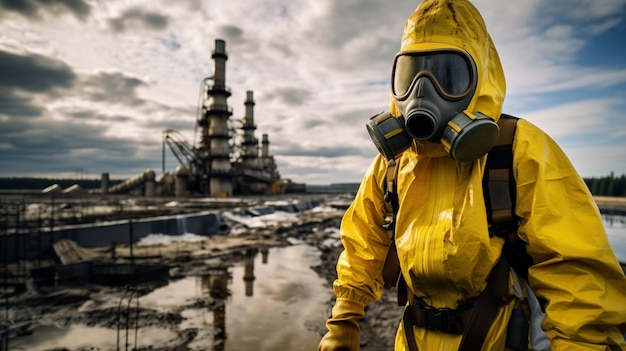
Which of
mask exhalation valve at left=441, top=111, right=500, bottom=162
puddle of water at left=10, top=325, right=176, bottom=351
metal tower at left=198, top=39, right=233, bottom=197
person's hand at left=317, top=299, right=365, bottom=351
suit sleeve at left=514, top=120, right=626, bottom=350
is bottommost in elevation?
puddle of water at left=10, top=325, right=176, bottom=351

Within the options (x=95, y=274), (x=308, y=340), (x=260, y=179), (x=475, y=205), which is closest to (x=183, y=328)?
(x=308, y=340)

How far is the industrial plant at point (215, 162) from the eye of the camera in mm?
38188

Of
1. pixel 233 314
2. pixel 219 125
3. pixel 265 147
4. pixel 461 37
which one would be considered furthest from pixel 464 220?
pixel 265 147

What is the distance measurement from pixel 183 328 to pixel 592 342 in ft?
17.9

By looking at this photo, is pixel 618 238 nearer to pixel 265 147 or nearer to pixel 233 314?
pixel 233 314

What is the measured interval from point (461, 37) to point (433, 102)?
31cm

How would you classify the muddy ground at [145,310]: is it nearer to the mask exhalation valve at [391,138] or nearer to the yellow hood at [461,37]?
the mask exhalation valve at [391,138]

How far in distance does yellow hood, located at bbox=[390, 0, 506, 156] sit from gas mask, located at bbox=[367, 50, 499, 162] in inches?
1.5

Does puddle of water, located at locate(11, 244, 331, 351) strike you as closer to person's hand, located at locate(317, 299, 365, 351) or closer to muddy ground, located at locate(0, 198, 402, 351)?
muddy ground, located at locate(0, 198, 402, 351)

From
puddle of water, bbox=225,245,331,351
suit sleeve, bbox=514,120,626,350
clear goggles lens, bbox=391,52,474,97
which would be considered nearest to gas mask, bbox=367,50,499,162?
clear goggles lens, bbox=391,52,474,97

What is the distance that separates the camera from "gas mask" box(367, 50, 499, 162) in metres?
1.40

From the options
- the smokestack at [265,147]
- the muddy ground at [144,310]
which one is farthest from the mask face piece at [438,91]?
the smokestack at [265,147]

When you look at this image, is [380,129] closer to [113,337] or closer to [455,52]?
[455,52]

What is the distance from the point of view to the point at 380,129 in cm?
154
